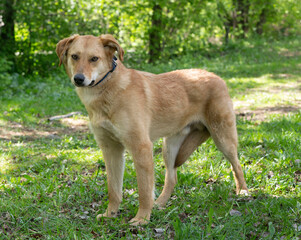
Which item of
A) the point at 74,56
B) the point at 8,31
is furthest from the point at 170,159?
the point at 8,31

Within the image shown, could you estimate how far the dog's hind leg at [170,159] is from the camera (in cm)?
435

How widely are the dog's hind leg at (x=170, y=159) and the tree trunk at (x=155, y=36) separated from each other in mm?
10353

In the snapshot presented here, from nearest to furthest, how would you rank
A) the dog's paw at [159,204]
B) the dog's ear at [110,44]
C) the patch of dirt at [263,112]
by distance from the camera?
the dog's ear at [110,44] < the dog's paw at [159,204] < the patch of dirt at [263,112]

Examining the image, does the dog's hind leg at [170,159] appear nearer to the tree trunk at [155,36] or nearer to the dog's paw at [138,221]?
the dog's paw at [138,221]

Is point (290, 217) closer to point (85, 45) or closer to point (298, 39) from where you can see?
point (85, 45)

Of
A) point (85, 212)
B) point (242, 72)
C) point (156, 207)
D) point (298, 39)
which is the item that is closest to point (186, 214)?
point (156, 207)

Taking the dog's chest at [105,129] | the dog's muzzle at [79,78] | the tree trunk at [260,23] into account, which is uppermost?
the dog's muzzle at [79,78]

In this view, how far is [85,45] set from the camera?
364 centimetres

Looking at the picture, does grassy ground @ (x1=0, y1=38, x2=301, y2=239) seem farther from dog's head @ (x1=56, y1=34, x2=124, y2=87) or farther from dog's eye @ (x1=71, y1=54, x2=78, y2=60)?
dog's eye @ (x1=71, y1=54, x2=78, y2=60)

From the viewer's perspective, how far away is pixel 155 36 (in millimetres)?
14586

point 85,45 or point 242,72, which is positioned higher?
point 85,45

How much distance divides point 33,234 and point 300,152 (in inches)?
140

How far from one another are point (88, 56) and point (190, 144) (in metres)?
1.68

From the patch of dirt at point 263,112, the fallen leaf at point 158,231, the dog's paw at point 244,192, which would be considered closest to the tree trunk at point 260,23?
the patch of dirt at point 263,112
